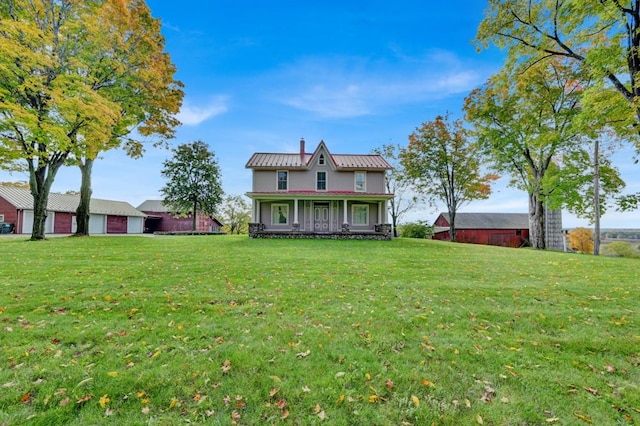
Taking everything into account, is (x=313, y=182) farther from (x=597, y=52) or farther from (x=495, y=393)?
(x=495, y=393)

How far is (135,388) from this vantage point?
2.80 m

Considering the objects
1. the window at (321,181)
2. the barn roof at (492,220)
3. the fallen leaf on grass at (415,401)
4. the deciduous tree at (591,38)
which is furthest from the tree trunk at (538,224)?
the fallen leaf on grass at (415,401)

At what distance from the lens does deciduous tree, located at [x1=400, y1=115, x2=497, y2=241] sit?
25.8 metres

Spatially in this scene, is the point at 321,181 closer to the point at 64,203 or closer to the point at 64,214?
the point at 64,214

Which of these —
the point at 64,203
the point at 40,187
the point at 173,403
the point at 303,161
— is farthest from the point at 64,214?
the point at 173,403

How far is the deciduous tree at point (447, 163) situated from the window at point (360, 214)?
26.4 feet

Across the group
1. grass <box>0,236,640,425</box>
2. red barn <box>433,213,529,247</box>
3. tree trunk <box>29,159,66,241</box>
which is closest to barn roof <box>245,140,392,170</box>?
tree trunk <box>29,159,66,241</box>

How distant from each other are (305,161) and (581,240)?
2928cm

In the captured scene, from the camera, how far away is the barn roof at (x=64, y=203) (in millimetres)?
27109

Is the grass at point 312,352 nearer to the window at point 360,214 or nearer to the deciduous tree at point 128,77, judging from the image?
the deciduous tree at point 128,77

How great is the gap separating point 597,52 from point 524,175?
14880mm

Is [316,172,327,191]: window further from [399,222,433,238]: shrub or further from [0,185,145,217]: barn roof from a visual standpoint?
[0,185,145,217]: barn roof

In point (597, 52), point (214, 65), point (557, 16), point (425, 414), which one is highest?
point (214, 65)

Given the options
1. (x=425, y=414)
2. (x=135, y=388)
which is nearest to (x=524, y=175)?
(x=425, y=414)
